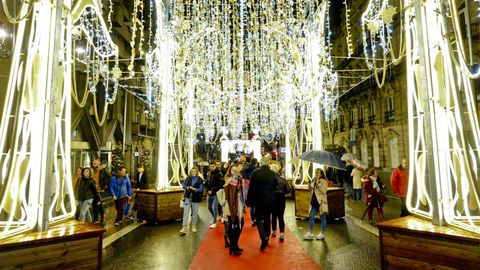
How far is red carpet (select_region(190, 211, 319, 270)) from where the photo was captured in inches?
194

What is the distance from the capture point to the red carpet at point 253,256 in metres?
4.92

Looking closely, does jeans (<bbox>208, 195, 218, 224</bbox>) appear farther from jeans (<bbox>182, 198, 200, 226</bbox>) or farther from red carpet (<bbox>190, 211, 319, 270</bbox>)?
red carpet (<bbox>190, 211, 319, 270</bbox>)

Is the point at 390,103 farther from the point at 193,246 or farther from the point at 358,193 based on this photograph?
the point at 193,246

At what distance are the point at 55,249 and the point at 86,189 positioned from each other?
4199 millimetres

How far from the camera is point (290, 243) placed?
20.7 feet

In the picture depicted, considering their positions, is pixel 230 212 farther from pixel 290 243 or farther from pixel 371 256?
pixel 371 256

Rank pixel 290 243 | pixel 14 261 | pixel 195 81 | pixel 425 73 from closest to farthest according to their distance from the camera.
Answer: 1. pixel 14 261
2. pixel 425 73
3. pixel 290 243
4. pixel 195 81

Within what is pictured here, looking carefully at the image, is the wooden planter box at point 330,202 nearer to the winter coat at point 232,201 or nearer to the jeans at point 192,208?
the jeans at point 192,208

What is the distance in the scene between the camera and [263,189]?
19.5ft

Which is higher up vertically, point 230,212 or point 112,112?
point 112,112

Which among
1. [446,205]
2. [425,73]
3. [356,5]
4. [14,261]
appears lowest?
[14,261]

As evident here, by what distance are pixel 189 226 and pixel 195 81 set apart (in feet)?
23.2

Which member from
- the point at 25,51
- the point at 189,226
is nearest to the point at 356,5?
the point at 189,226

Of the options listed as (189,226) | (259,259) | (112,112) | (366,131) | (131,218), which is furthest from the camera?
(366,131)
